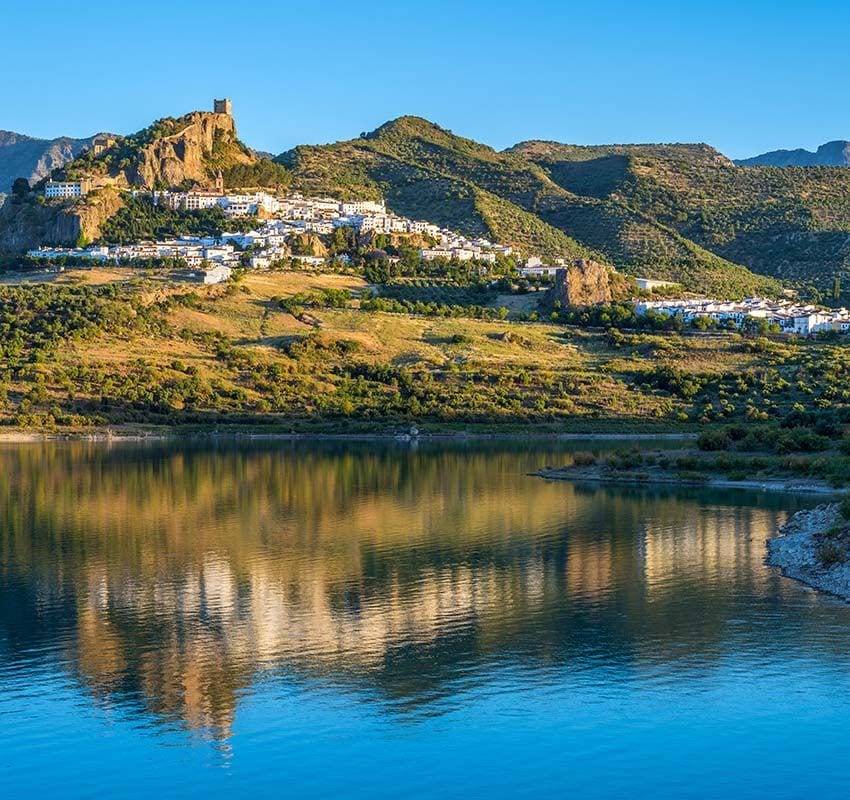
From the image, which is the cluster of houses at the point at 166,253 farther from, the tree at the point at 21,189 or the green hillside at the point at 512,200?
the green hillside at the point at 512,200

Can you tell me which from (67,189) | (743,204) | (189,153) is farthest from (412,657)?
(743,204)

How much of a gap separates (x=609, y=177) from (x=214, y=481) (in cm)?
13652

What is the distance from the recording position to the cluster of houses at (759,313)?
10944 centimetres

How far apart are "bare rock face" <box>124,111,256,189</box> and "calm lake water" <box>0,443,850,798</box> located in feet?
327

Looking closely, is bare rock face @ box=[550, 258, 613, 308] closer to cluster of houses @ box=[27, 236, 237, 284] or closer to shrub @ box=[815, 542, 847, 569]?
cluster of houses @ box=[27, 236, 237, 284]

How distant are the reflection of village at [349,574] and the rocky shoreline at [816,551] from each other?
0.92m

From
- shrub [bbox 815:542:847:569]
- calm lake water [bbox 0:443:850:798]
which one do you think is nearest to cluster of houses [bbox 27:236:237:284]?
calm lake water [bbox 0:443:850:798]

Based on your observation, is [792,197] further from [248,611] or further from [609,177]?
[248,611]

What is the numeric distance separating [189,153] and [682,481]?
100m

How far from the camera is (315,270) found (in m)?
121

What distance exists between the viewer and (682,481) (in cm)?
5647

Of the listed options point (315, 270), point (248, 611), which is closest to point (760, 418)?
point (248, 611)

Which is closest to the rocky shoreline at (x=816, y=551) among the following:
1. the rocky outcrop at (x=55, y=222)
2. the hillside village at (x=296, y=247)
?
the hillside village at (x=296, y=247)

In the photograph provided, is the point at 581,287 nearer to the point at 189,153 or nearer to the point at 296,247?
the point at 296,247
